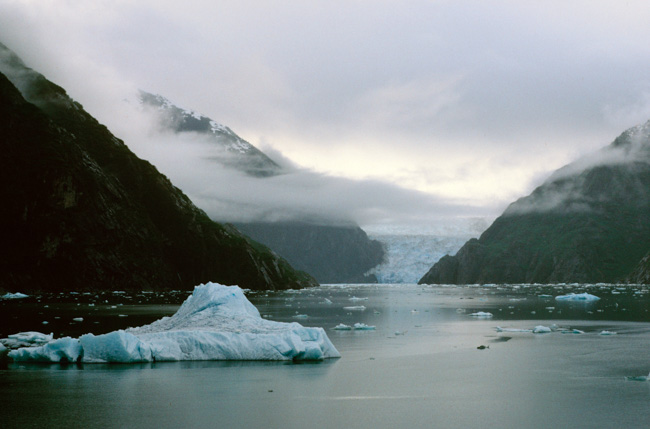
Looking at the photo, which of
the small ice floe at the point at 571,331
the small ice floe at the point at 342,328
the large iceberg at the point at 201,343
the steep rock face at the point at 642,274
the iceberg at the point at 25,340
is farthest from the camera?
the steep rock face at the point at 642,274

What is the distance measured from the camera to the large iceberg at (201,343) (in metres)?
24.8

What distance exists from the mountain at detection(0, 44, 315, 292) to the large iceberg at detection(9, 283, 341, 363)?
83260 mm

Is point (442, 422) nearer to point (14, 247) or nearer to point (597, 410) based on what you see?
point (597, 410)

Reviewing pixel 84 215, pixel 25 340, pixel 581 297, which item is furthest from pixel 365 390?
pixel 84 215

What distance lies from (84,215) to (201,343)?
327 ft

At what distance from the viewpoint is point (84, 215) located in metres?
118

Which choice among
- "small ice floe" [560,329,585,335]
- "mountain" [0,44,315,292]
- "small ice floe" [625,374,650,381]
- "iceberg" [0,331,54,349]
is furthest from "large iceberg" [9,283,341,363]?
"mountain" [0,44,315,292]

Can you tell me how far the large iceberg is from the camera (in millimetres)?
24812

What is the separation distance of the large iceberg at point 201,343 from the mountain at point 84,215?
8326cm

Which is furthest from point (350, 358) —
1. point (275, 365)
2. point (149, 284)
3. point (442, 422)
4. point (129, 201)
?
point (129, 201)

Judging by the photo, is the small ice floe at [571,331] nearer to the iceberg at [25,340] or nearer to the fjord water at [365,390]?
the fjord water at [365,390]

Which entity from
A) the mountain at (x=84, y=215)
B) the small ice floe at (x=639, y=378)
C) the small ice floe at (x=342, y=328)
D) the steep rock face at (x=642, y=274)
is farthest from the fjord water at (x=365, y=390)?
the steep rock face at (x=642, y=274)

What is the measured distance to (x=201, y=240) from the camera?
146625 millimetres

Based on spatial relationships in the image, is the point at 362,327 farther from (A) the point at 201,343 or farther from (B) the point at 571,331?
(A) the point at 201,343
